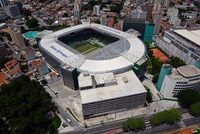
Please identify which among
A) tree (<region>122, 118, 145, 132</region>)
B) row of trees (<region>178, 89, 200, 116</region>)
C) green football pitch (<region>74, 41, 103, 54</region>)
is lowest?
tree (<region>122, 118, 145, 132</region>)

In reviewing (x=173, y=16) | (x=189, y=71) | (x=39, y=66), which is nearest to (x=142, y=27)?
(x=189, y=71)

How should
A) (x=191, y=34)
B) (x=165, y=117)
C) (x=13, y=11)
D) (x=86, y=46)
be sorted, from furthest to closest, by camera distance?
1. (x=13, y=11)
2. (x=86, y=46)
3. (x=191, y=34)
4. (x=165, y=117)

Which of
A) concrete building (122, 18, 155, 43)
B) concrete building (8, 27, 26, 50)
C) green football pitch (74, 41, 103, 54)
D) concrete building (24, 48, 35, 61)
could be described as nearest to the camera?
concrete building (24, 48, 35, 61)

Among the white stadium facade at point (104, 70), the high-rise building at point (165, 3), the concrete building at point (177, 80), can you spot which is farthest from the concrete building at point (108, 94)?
the high-rise building at point (165, 3)

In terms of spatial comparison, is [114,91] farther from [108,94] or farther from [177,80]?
[177,80]

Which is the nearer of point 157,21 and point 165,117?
point 165,117

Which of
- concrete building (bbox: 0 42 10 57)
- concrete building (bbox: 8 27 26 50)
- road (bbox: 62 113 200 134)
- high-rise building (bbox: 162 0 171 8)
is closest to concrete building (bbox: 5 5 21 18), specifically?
concrete building (bbox: 8 27 26 50)

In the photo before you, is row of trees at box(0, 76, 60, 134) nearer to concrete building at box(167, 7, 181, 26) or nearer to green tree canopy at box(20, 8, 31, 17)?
green tree canopy at box(20, 8, 31, 17)

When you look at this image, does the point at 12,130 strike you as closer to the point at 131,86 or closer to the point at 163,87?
the point at 131,86
